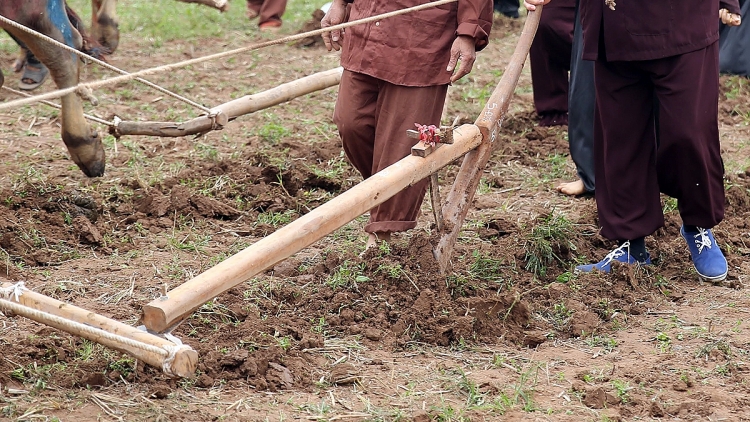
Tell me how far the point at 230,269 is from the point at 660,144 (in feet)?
6.81

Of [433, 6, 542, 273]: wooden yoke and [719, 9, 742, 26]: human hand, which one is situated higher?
[719, 9, 742, 26]: human hand

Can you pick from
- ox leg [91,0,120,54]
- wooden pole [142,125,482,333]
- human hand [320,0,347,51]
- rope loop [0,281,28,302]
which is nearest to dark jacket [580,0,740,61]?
wooden pole [142,125,482,333]

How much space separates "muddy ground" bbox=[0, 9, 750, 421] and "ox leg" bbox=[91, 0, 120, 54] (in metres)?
0.91

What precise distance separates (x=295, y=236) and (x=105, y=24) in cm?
438

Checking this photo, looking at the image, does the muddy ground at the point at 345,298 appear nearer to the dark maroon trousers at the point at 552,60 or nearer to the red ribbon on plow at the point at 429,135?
the dark maroon trousers at the point at 552,60

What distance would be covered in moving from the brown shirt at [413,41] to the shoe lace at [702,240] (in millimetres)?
1267

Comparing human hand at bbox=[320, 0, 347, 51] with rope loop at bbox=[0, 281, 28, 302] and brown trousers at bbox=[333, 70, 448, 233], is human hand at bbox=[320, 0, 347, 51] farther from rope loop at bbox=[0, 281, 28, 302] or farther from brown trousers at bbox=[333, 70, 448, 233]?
rope loop at bbox=[0, 281, 28, 302]

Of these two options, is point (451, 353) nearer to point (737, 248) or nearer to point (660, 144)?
point (660, 144)

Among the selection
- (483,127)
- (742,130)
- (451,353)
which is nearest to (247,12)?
(742,130)

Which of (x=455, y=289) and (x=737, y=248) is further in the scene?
(x=737, y=248)

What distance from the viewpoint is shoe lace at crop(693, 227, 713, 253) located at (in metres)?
4.19

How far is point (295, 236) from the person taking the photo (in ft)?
A: 9.79

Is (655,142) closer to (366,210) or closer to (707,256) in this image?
(707,256)

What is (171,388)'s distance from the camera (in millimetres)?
3064
